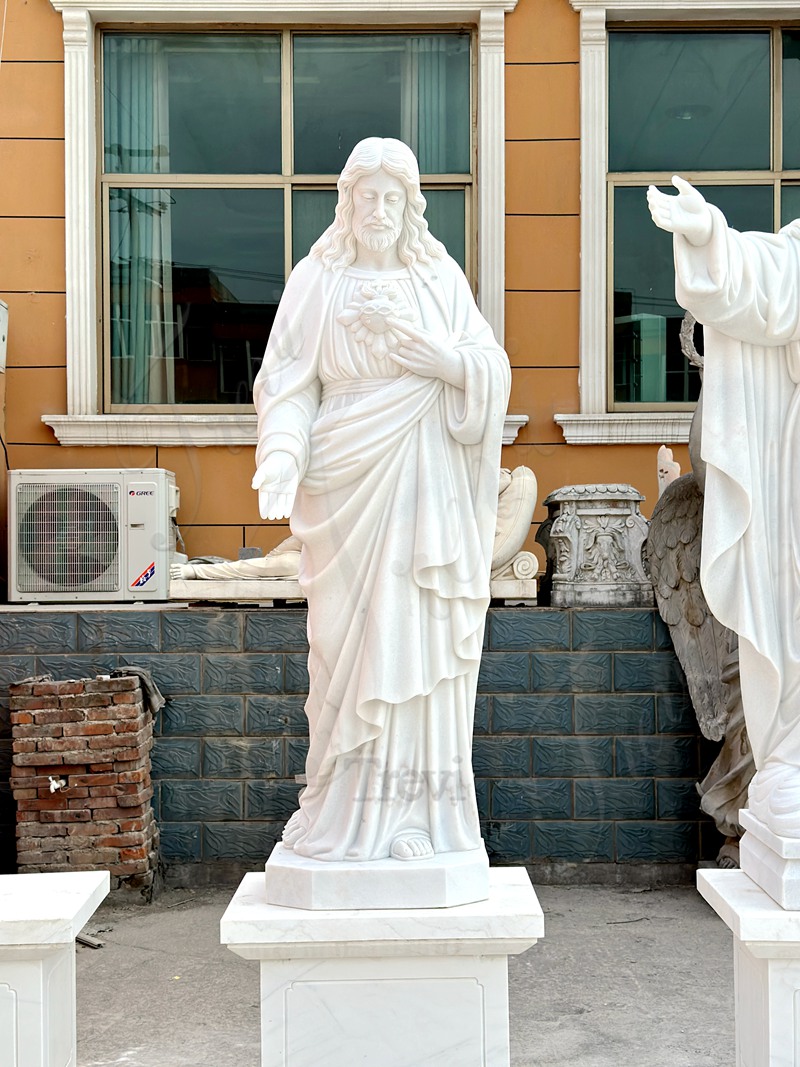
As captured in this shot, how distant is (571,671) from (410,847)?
309 centimetres

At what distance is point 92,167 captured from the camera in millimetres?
7855

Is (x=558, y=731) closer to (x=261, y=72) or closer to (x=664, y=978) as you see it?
(x=664, y=978)

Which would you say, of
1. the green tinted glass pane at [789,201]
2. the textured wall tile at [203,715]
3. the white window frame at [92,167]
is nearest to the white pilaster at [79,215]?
the white window frame at [92,167]

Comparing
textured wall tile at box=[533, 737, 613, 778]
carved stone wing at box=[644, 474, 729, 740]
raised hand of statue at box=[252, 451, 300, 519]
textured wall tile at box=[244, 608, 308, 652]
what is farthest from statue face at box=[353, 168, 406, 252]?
textured wall tile at box=[533, 737, 613, 778]

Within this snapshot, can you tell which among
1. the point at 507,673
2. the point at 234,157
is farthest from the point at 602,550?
the point at 234,157

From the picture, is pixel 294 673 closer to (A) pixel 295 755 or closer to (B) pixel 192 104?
(A) pixel 295 755

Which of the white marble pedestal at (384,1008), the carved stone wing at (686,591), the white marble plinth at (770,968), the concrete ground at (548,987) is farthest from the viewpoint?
the carved stone wing at (686,591)

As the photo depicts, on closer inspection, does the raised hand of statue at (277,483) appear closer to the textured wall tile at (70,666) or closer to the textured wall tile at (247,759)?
the textured wall tile at (247,759)

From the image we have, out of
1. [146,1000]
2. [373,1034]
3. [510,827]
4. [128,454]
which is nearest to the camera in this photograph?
[373,1034]

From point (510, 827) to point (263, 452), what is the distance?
A: 135 inches

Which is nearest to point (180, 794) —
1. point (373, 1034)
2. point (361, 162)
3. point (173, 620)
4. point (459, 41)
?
point (173, 620)

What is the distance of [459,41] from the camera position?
799 centimetres

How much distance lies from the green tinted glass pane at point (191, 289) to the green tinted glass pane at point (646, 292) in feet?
6.53

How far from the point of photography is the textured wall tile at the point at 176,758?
6.60 m
